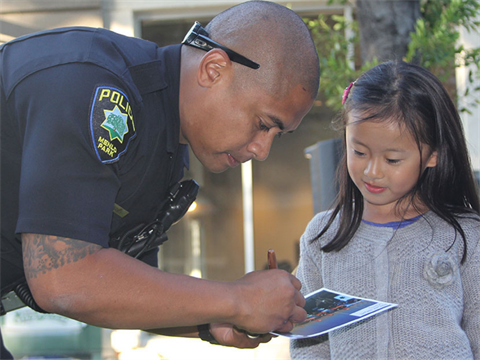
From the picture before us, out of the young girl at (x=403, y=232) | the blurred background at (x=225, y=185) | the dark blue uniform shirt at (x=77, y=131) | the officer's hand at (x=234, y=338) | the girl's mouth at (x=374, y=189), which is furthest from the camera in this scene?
the blurred background at (x=225, y=185)

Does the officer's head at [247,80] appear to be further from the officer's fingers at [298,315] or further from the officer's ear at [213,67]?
the officer's fingers at [298,315]

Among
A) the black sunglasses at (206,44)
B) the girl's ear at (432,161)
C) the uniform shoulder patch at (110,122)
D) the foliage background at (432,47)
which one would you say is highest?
the foliage background at (432,47)

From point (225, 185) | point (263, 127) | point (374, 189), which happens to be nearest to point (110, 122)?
point (263, 127)

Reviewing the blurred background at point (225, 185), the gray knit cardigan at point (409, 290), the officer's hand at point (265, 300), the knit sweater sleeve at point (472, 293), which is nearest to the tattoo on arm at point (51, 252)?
the officer's hand at point (265, 300)

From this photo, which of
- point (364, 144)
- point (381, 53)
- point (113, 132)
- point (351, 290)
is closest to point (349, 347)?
point (351, 290)

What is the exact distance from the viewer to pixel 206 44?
5.57 ft

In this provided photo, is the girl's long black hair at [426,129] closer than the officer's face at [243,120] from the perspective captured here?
No

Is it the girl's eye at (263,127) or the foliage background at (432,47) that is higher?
the foliage background at (432,47)

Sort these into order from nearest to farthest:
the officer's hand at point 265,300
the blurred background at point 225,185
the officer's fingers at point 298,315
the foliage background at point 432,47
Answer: the officer's hand at point 265,300 < the officer's fingers at point 298,315 < the foliage background at point 432,47 < the blurred background at point 225,185

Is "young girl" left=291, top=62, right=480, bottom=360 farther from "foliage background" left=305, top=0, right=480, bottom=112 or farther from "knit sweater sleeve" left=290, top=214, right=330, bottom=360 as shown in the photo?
"foliage background" left=305, top=0, right=480, bottom=112

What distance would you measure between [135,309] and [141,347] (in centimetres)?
499

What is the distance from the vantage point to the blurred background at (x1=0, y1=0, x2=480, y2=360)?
16.1 ft

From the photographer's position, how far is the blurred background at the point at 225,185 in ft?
16.1

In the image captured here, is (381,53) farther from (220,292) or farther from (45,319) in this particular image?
(45,319)
